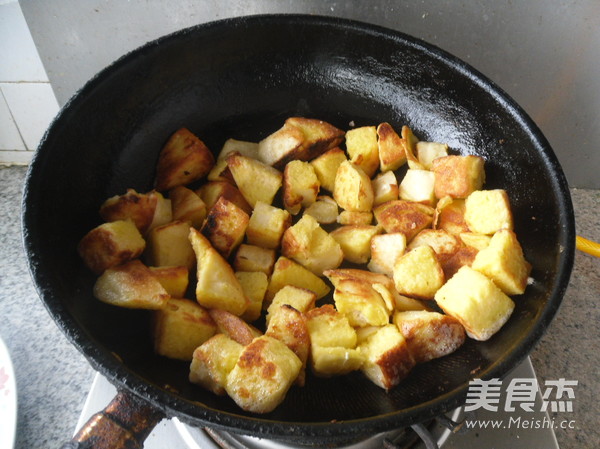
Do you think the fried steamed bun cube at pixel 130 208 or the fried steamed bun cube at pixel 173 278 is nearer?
the fried steamed bun cube at pixel 173 278

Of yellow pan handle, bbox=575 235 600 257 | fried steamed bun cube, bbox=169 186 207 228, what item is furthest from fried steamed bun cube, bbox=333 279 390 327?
yellow pan handle, bbox=575 235 600 257

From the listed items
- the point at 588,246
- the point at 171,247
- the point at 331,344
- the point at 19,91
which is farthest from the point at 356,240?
the point at 19,91

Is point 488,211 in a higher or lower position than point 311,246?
higher

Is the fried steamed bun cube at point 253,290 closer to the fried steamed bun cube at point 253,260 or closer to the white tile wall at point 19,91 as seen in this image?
the fried steamed bun cube at point 253,260

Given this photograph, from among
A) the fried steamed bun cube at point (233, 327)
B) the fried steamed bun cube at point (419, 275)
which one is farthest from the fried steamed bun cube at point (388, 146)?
the fried steamed bun cube at point (233, 327)

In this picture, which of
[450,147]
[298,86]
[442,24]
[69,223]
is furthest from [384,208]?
[69,223]

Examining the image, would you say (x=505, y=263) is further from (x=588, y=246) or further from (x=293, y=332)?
(x=588, y=246)

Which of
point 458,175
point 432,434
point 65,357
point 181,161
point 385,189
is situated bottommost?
point 65,357
